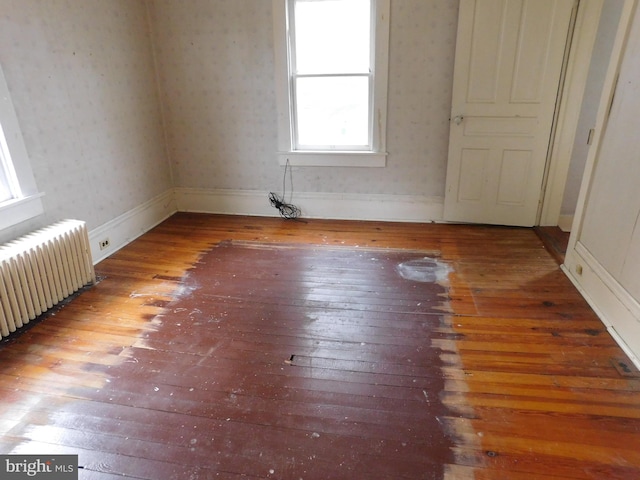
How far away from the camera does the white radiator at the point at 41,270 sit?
2.34 m

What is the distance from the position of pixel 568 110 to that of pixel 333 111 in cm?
209

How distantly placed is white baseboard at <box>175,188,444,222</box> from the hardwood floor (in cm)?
92

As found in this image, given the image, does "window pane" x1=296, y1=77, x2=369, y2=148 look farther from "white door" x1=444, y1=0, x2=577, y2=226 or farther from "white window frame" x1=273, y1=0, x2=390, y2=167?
"white door" x1=444, y1=0, x2=577, y2=226

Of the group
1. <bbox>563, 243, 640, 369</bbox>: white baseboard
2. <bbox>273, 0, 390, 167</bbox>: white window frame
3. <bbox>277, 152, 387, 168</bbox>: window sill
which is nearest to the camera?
<bbox>563, 243, 640, 369</bbox>: white baseboard

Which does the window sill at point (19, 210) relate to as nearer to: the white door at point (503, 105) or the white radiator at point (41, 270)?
the white radiator at point (41, 270)

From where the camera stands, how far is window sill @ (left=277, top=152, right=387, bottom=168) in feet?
13.5

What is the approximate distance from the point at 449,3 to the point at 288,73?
60.3 inches

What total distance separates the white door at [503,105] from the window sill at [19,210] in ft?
11.0

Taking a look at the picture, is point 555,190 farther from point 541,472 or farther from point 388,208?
point 541,472

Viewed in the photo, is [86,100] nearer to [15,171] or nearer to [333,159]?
[15,171]

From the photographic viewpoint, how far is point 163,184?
14.5 ft

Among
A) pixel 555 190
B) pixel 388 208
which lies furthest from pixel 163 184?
pixel 555 190

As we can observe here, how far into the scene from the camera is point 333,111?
408 centimetres

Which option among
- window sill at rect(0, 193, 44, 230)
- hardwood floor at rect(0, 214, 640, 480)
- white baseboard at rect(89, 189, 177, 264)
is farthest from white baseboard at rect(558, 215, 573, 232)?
window sill at rect(0, 193, 44, 230)
